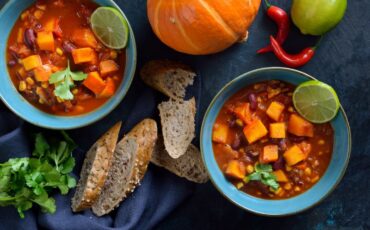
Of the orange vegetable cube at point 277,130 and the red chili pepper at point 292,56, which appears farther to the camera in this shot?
the red chili pepper at point 292,56

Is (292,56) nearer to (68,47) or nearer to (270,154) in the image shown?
(270,154)

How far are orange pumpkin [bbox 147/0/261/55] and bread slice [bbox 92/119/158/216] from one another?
60 centimetres

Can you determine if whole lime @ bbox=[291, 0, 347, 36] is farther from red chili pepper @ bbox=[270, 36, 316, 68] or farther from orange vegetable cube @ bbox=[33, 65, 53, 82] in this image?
orange vegetable cube @ bbox=[33, 65, 53, 82]

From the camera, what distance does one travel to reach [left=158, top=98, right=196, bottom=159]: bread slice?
13.1 feet

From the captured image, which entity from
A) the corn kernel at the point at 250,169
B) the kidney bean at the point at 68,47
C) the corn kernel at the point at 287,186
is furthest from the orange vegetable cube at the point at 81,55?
the corn kernel at the point at 287,186

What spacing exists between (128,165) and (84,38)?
890 mm

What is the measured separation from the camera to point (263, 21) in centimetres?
411

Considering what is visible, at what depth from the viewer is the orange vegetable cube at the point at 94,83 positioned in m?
3.91

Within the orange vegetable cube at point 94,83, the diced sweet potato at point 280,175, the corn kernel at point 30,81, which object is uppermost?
the corn kernel at point 30,81

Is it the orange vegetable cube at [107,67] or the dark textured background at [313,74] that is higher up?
the orange vegetable cube at [107,67]

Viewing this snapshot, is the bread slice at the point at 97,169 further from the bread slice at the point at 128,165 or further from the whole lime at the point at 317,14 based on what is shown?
the whole lime at the point at 317,14

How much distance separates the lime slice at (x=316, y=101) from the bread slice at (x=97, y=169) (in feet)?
3.98

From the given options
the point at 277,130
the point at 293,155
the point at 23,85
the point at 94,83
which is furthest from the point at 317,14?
the point at 23,85

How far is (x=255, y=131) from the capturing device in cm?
384
